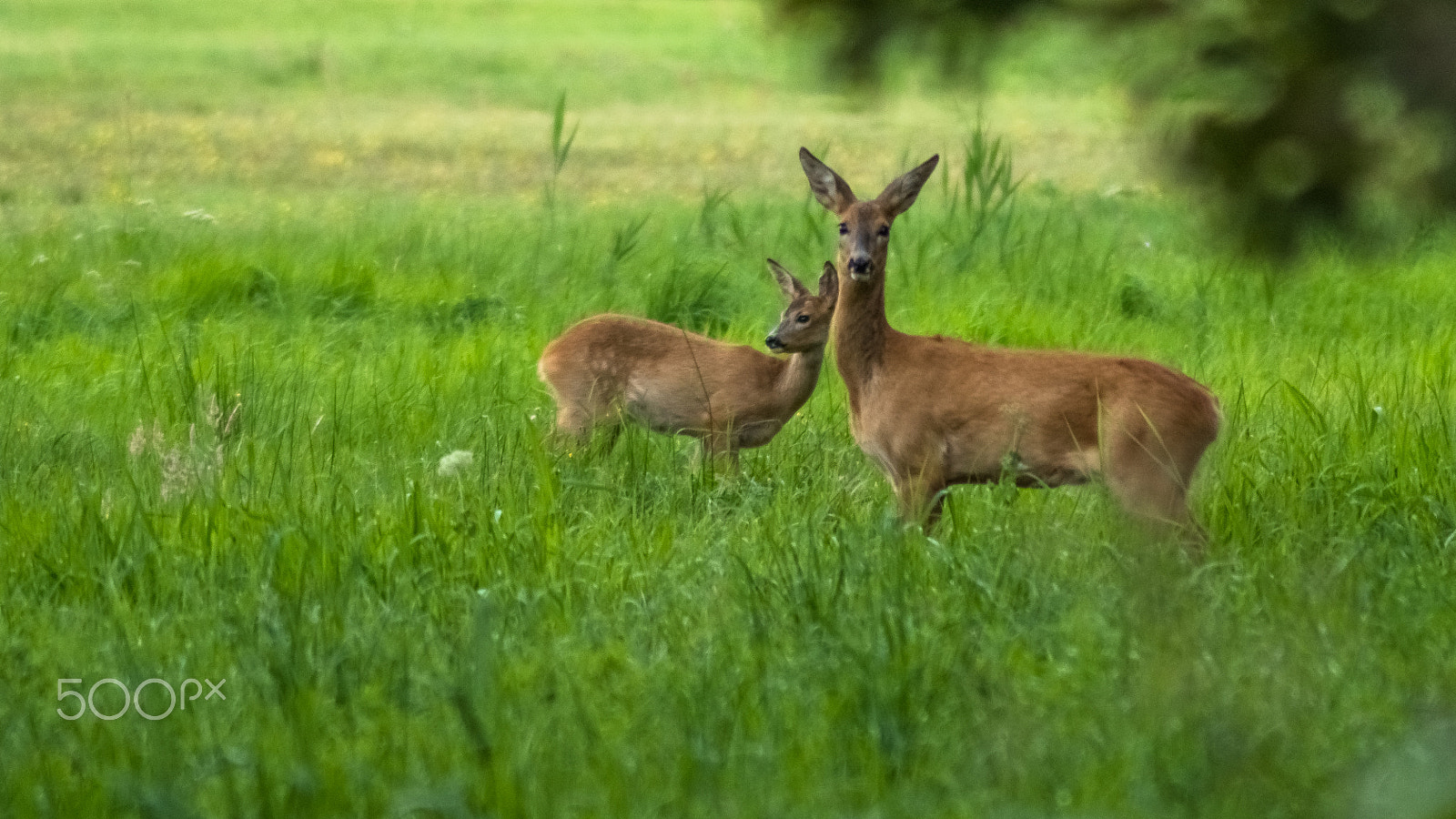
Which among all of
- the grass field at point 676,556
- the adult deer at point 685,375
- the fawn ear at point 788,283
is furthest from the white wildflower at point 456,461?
the fawn ear at point 788,283

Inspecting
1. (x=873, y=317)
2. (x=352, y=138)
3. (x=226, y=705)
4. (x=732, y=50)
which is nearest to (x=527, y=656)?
(x=226, y=705)

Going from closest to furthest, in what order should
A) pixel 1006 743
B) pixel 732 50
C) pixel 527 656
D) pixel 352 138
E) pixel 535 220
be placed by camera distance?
1. pixel 1006 743
2. pixel 527 656
3. pixel 535 220
4. pixel 352 138
5. pixel 732 50

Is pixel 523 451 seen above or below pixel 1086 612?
below

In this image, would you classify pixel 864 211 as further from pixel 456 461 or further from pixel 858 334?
pixel 456 461

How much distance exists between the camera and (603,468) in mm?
5570

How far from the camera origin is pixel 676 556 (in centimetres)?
459

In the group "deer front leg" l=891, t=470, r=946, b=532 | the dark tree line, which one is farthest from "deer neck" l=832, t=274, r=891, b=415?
the dark tree line

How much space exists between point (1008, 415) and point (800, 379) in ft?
5.19

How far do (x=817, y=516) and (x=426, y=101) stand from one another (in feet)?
55.2

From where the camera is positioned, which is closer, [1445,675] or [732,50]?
[1445,675]

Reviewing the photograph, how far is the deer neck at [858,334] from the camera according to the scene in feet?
17.9

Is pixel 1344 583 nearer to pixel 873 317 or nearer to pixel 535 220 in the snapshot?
pixel 873 317

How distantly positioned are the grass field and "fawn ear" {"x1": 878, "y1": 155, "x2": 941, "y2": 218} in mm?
340

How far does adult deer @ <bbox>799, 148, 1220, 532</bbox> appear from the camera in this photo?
4699mm
